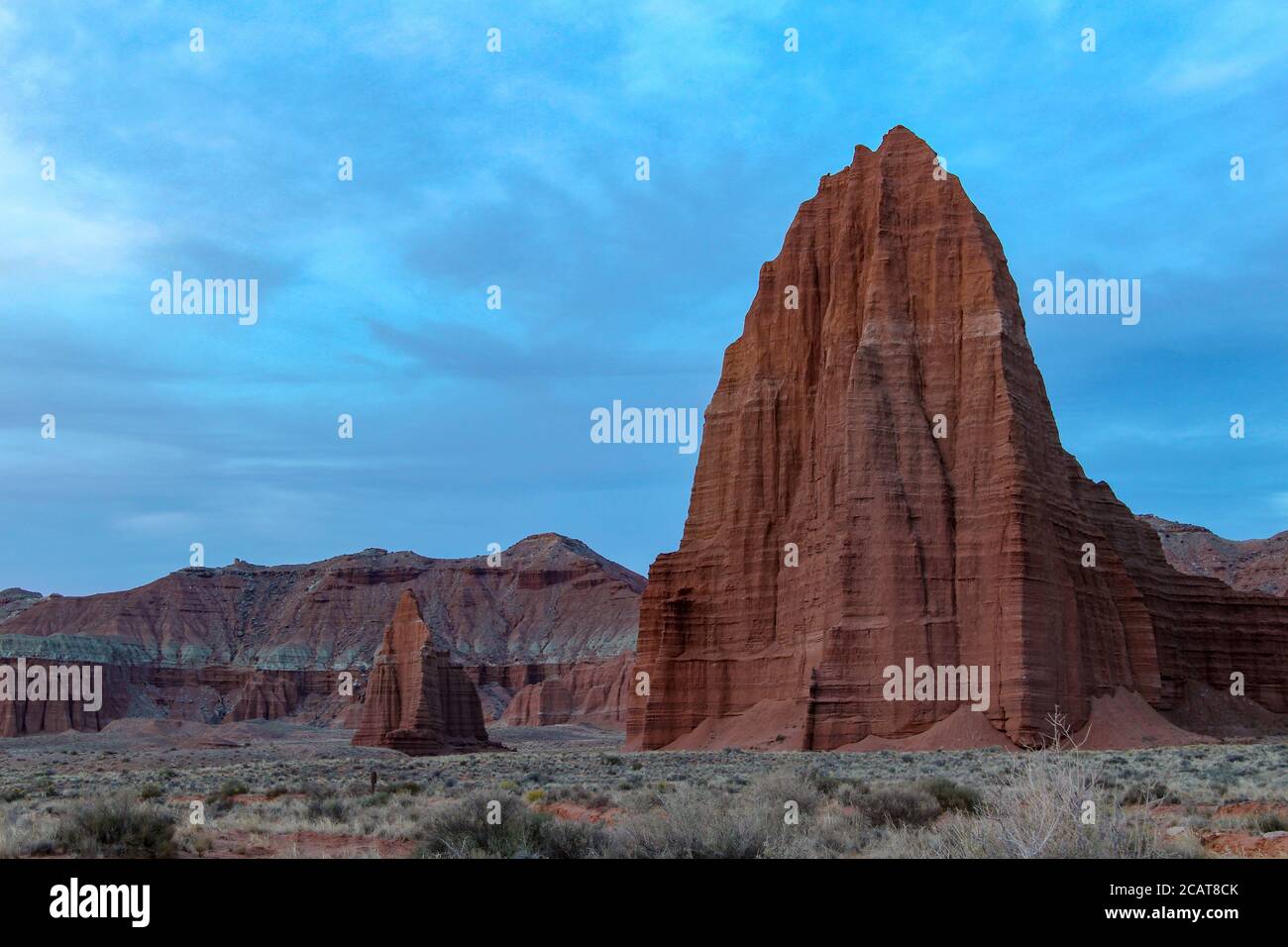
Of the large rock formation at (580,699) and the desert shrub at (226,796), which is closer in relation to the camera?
the desert shrub at (226,796)

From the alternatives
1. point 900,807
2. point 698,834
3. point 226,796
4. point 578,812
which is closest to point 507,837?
point 698,834

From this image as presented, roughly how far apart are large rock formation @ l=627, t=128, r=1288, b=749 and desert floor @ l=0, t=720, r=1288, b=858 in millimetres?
15570

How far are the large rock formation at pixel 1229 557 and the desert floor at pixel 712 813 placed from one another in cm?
8238

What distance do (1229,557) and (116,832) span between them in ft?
438

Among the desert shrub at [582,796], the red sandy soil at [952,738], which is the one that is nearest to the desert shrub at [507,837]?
the desert shrub at [582,796]

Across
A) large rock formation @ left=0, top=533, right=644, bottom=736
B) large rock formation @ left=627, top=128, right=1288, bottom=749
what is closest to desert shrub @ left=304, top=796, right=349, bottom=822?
large rock formation @ left=627, top=128, right=1288, bottom=749

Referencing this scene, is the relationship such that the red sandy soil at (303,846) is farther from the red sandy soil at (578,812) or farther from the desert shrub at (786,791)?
the desert shrub at (786,791)

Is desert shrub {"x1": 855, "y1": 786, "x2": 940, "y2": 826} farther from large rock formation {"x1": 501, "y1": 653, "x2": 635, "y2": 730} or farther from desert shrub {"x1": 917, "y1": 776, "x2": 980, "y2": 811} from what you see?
large rock formation {"x1": 501, "y1": 653, "x2": 635, "y2": 730}

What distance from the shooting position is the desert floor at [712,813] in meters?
11.2

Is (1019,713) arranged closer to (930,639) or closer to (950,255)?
(930,639)

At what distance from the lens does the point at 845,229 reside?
203 ft

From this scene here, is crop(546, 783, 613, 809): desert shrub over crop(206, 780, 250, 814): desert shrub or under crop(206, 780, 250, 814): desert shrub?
over

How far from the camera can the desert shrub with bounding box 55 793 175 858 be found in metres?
14.6
